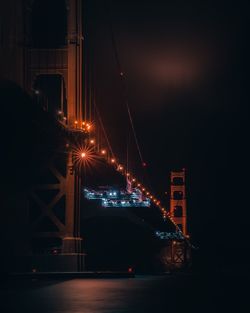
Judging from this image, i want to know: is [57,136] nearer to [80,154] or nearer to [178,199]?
[80,154]

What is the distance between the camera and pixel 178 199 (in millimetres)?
100688

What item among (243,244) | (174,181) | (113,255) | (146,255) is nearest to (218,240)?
(243,244)

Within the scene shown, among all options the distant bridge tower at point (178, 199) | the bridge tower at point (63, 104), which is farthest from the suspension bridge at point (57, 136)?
the distant bridge tower at point (178, 199)

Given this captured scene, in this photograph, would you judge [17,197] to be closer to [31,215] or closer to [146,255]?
[31,215]

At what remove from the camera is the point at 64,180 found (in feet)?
132

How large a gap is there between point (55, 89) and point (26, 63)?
3.21m

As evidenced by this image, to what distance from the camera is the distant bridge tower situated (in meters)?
96.1

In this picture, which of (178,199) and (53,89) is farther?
(178,199)

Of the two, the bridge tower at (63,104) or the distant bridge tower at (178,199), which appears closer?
the bridge tower at (63,104)

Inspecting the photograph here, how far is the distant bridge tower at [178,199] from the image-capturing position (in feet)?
315

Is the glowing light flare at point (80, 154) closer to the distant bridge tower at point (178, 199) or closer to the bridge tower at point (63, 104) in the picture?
the bridge tower at point (63, 104)

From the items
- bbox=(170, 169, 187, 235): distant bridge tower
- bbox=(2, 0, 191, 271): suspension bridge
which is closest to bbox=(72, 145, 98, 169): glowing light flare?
bbox=(2, 0, 191, 271): suspension bridge

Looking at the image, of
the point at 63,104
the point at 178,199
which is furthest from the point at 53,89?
the point at 178,199

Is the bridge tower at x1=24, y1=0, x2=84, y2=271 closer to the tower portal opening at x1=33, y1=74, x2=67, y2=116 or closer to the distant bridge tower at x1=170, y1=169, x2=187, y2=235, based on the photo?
the tower portal opening at x1=33, y1=74, x2=67, y2=116
